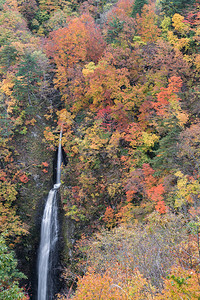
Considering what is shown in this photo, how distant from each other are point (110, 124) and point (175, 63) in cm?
739

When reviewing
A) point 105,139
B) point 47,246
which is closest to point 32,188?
point 47,246

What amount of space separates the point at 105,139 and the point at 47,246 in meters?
10.8

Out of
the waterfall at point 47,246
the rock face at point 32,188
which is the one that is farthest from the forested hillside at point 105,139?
the waterfall at point 47,246

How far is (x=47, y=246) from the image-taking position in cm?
2042

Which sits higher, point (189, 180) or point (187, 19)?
point (187, 19)

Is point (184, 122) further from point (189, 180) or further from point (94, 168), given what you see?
point (94, 168)

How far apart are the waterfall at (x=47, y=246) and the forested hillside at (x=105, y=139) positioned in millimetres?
637

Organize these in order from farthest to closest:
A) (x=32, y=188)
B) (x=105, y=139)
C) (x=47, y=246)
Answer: (x=32, y=188)
(x=105, y=139)
(x=47, y=246)

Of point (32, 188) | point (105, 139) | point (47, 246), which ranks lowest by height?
point (47, 246)

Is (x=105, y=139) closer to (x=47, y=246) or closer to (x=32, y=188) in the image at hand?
(x=32, y=188)

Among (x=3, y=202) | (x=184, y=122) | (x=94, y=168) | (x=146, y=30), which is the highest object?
(x=146, y=30)

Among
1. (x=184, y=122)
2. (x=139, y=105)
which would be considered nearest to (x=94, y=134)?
(x=139, y=105)

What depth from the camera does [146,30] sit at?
79.4ft

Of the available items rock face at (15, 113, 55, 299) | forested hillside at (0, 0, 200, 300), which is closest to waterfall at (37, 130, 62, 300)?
rock face at (15, 113, 55, 299)
